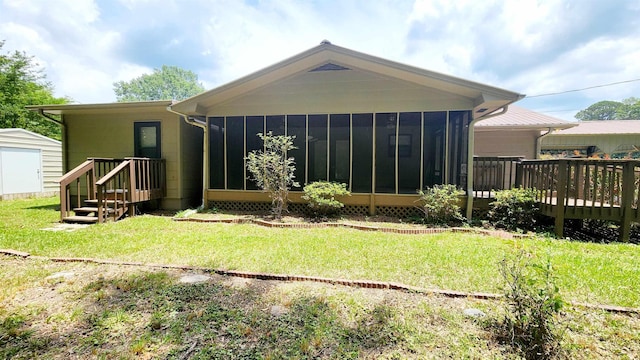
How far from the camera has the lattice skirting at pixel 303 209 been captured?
6.79 meters

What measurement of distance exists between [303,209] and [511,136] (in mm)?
7110

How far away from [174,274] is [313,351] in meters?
2.14

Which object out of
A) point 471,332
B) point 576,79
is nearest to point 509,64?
point 576,79

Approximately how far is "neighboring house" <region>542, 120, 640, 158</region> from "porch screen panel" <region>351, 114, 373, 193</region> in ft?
36.7

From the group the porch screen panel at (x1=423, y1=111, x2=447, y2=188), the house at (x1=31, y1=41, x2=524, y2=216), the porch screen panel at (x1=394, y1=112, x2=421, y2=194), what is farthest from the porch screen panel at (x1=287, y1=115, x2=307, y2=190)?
the porch screen panel at (x1=423, y1=111, x2=447, y2=188)

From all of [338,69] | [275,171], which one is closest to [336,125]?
[338,69]

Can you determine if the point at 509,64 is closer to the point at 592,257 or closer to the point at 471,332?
the point at 592,257

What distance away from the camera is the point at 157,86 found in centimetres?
4038

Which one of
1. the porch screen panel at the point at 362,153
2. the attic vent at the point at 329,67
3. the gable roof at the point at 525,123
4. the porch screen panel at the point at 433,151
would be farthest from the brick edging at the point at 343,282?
the gable roof at the point at 525,123

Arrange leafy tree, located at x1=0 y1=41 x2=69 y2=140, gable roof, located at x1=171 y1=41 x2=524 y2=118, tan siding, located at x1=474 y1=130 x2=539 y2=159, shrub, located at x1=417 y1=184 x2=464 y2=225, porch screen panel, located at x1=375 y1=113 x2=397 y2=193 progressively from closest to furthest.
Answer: gable roof, located at x1=171 y1=41 x2=524 y2=118 → shrub, located at x1=417 y1=184 x2=464 y2=225 → porch screen panel, located at x1=375 y1=113 x2=397 y2=193 → tan siding, located at x1=474 y1=130 x2=539 y2=159 → leafy tree, located at x1=0 y1=41 x2=69 y2=140

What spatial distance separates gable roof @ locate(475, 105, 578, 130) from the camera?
789cm

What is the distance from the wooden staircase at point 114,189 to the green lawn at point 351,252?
1.81 ft

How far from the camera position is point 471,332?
2.10 metres

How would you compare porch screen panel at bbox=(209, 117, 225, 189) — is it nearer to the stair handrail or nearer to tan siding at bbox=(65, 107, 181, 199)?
tan siding at bbox=(65, 107, 181, 199)
